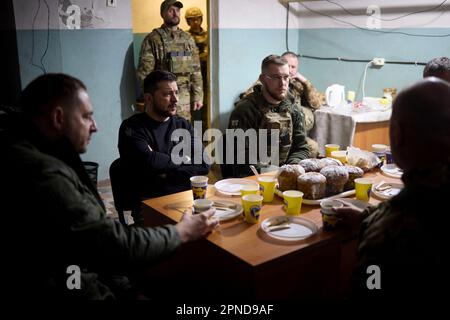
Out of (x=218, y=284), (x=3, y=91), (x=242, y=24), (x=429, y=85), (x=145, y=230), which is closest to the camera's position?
(x=429, y=85)

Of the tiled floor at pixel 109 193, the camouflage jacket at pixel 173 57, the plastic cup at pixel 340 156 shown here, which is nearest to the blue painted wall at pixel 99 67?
the tiled floor at pixel 109 193

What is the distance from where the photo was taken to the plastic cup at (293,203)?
175 cm

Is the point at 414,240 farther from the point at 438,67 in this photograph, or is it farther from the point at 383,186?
the point at 438,67

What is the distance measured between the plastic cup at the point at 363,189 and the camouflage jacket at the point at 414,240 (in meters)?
0.71

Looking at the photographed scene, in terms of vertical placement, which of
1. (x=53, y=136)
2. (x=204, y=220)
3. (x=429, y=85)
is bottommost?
(x=204, y=220)

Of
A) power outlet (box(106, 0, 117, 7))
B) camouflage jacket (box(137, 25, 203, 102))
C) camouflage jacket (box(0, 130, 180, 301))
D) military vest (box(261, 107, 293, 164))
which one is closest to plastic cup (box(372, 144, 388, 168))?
military vest (box(261, 107, 293, 164))

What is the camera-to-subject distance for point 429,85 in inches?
44.7

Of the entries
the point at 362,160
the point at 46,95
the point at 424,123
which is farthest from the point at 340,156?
the point at 46,95

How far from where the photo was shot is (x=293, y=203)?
175 cm

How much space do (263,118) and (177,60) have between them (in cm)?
193

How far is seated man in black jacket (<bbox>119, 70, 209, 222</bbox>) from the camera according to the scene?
2443mm
